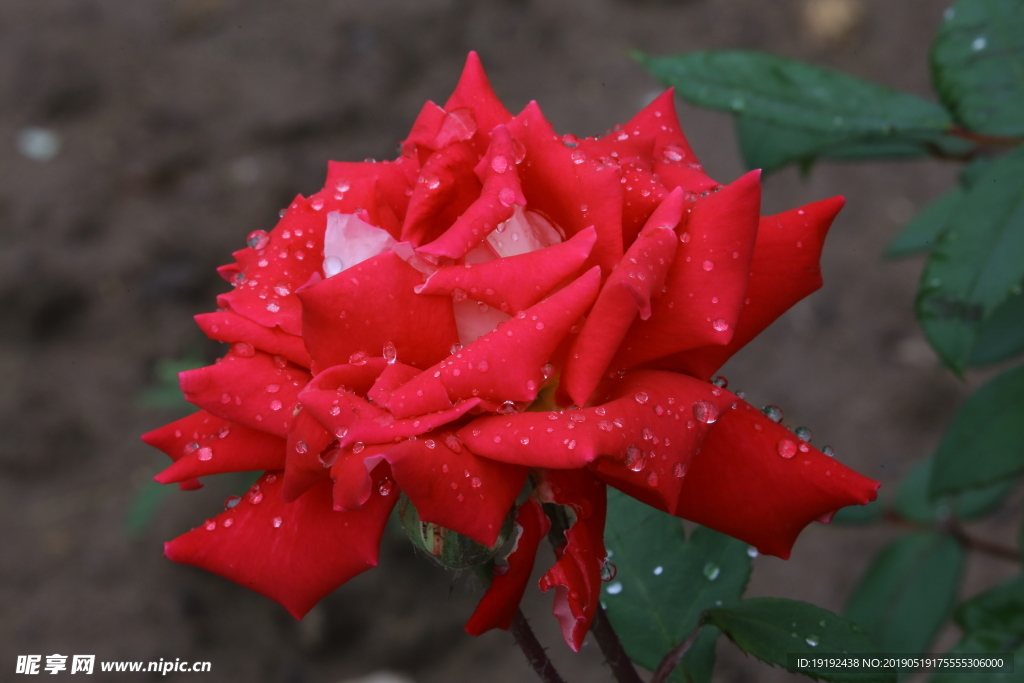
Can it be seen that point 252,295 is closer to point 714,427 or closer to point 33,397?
point 714,427

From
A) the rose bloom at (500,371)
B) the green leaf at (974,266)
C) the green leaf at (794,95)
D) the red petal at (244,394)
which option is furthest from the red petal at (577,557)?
the green leaf at (794,95)

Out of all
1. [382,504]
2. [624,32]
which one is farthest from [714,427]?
[624,32]

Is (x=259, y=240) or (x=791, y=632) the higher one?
(x=259, y=240)

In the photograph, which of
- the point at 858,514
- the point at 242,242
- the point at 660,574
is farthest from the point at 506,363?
the point at 242,242

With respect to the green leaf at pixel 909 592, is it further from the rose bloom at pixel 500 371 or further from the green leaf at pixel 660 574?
the rose bloom at pixel 500 371

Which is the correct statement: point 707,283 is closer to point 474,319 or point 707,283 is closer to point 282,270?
point 474,319

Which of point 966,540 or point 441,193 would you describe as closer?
point 441,193
